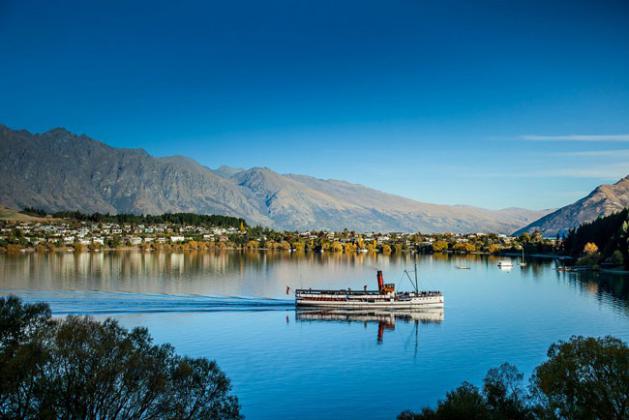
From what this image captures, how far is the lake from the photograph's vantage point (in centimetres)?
3275

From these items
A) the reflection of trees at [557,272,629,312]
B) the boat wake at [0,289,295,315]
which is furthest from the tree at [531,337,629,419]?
the reflection of trees at [557,272,629,312]

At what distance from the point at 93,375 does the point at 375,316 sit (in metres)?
42.6

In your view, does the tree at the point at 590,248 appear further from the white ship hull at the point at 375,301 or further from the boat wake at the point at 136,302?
the boat wake at the point at 136,302

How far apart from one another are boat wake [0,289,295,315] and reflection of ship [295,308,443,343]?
4.02 m

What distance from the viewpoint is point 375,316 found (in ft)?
196

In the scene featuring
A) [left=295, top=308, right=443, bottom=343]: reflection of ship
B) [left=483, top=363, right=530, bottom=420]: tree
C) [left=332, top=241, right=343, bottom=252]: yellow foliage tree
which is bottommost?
[left=295, top=308, right=443, bottom=343]: reflection of ship

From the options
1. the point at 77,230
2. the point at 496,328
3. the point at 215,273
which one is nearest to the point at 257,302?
the point at 496,328

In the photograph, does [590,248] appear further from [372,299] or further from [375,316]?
[375,316]

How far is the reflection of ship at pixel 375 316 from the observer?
5594 cm

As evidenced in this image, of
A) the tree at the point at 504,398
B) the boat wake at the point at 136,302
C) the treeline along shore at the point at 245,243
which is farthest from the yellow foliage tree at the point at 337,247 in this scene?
the tree at the point at 504,398

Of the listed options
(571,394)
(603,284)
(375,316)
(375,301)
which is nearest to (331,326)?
(375,316)

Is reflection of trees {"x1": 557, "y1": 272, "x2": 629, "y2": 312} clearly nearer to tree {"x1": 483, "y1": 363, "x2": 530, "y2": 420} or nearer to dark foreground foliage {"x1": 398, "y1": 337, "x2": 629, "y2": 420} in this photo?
tree {"x1": 483, "y1": 363, "x2": 530, "y2": 420}

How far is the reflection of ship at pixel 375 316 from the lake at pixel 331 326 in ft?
0.66

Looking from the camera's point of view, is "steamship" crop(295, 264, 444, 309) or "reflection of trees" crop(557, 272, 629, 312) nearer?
"steamship" crop(295, 264, 444, 309)
